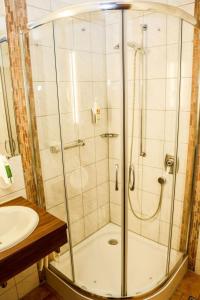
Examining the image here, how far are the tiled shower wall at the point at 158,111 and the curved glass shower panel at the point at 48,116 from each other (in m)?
0.47

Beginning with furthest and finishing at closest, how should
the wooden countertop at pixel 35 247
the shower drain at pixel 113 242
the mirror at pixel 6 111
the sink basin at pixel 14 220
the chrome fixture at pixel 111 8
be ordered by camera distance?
1. the shower drain at pixel 113 242
2. the mirror at pixel 6 111
3. the sink basin at pixel 14 220
4. the chrome fixture at pixel 111 8
5. the wooden countertop at pixel 35 247

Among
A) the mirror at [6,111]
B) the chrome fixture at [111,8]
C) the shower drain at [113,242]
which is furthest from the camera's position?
the shower drain at [113,242]

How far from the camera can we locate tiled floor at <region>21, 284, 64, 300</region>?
5.73 ft

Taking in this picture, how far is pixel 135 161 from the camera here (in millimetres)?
2041

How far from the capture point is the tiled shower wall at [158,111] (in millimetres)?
1607

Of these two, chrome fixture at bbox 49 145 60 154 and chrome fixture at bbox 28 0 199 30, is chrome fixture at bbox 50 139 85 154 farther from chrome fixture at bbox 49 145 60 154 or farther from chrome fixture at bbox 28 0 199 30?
chrome fixture at bbox 28 0 199 30

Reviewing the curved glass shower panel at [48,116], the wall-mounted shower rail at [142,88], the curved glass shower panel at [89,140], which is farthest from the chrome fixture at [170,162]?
the curved glass shower panel at [48,116]

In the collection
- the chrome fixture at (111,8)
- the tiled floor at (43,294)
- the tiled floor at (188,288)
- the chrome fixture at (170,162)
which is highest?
the chrome fixture at (111,8)

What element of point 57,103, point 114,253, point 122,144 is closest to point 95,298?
point 114,253

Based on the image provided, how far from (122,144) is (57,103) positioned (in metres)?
0.67

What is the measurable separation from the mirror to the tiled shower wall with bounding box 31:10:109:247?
0.61 feet

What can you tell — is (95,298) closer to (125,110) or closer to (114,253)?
(114,253)

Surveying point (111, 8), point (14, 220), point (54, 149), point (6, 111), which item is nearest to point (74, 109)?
point (54, 149)

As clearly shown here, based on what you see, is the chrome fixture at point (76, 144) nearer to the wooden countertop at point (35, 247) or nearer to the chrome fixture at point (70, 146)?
the chrome fixture at point (70, 146)
